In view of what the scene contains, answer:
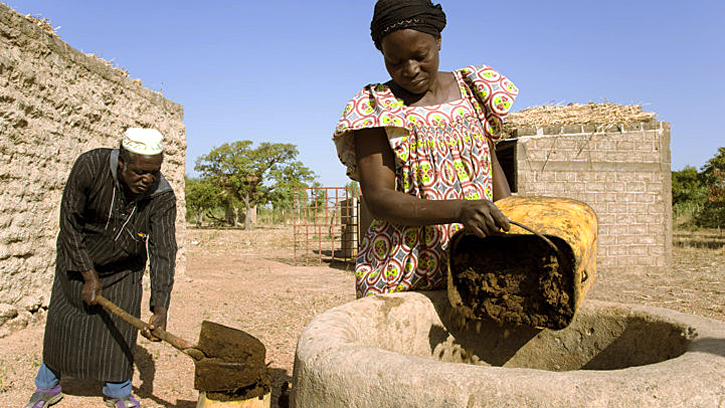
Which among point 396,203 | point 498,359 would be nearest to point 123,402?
point 498,359

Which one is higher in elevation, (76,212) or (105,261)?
(76,212)

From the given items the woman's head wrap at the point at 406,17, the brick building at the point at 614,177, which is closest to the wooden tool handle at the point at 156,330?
the woman's head wrap at the point at 406,17

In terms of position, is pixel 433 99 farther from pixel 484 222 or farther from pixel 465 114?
pixel 484 222

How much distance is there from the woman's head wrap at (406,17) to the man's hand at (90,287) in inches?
87.3

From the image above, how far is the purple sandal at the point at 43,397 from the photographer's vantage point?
3.22m

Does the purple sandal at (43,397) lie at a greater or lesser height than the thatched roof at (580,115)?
lesser

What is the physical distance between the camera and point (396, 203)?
166 centimetres

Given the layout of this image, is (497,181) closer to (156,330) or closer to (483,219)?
(483,219)

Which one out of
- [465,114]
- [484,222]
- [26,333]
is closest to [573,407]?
[484,222]

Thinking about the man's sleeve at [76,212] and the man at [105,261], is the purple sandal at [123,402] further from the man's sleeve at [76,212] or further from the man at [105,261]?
the man's sleeve at [76,212]

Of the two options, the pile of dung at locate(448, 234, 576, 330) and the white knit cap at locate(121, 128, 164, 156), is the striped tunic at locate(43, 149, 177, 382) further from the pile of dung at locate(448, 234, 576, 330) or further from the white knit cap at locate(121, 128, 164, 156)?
the pile of dung at locate(448, 234, 576, 330)

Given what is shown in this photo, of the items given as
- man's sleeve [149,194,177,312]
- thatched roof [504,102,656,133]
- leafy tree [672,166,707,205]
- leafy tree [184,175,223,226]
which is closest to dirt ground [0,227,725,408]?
man's sleeve [149,194,177,312]

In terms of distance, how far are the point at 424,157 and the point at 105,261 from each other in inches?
89.5

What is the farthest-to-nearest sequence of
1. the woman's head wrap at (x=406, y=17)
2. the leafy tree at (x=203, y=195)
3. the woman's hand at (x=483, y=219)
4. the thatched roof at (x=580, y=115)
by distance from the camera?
1. the leafy tree at (x=203, y=195)
2. the thatched roof at (x=580, y=115)
3. the woman's head wrap at (x=406, y=17)
4. the woman's hand at (x=483, y=219)
